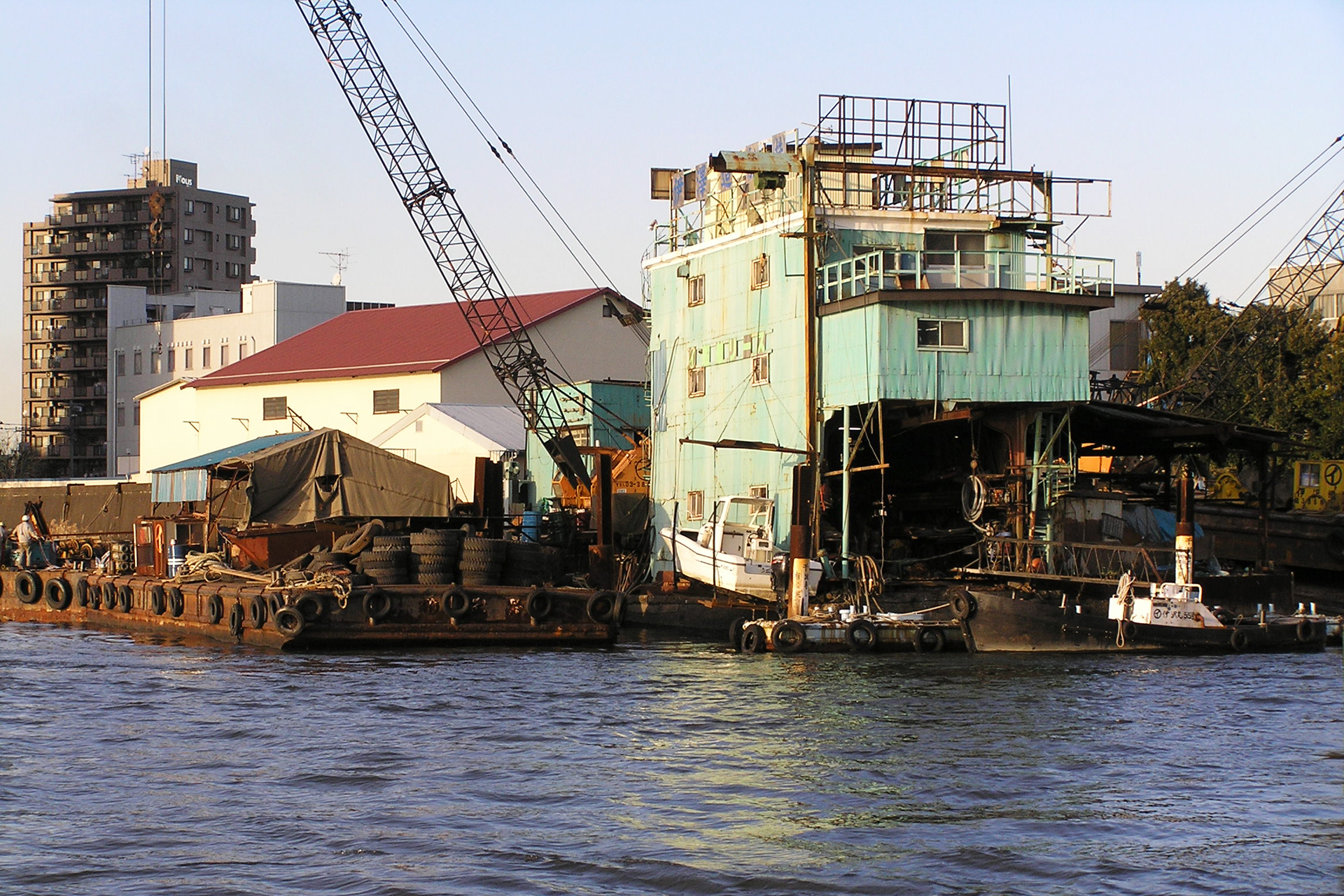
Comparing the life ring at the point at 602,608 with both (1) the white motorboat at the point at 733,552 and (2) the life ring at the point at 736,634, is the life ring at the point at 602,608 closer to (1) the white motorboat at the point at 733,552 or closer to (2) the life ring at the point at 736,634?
(2) the life ring at the point at 736,634

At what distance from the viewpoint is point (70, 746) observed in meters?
20.0

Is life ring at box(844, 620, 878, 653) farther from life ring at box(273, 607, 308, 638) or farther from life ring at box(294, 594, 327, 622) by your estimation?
life ring at box(273, 607, 308, 638)

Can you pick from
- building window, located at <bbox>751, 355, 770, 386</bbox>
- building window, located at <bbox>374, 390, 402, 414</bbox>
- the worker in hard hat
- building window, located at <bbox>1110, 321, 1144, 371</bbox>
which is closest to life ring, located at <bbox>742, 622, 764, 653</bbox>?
building window, located at <bbox>751, 355, 770, 386</bbox>

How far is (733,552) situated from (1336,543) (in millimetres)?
18370

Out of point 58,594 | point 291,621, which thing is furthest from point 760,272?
point 58,594

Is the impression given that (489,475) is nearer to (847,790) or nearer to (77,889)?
(847,790)

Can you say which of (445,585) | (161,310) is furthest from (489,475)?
(161,310)

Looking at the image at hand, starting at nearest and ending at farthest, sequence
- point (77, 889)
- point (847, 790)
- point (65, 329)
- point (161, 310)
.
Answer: point (77, 889) < point (847, 790) < point (161, 310) < point (65, 329)

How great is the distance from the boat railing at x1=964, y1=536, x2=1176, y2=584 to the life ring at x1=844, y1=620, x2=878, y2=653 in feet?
14.0

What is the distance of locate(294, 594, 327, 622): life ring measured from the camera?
30.3 m

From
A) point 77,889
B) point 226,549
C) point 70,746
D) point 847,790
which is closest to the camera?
point 77,889

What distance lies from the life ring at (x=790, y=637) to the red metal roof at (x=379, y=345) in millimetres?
33914

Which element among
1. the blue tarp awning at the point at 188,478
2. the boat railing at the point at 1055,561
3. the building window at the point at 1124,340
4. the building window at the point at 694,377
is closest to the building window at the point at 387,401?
the blue tarp awning at the point at 188,478

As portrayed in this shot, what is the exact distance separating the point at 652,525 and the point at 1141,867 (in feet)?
97.0
